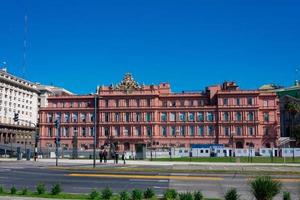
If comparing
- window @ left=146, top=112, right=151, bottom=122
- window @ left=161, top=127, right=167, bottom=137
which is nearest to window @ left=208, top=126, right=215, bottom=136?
window @ left=161, top=127, right=167, bottom=137

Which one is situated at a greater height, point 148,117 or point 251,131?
point 148,117

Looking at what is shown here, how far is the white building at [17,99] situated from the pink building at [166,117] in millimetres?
20985

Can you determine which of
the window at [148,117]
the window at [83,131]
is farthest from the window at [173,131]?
the window at [83,131]

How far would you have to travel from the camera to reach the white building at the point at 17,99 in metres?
147

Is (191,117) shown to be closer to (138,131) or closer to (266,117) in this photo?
(138,131)

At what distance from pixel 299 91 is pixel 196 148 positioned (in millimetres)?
83538

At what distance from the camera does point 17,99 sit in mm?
158250

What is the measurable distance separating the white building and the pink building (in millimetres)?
20985

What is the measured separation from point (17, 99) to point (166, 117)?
218 ft

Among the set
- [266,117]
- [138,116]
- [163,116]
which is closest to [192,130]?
[163,116]

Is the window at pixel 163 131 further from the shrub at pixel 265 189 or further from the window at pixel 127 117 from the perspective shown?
the shrub at pixel 265 189

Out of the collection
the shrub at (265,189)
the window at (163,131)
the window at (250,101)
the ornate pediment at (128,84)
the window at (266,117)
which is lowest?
the shrub at (265,189)

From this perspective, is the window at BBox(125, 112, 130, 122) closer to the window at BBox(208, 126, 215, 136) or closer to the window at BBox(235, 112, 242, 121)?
the window at BBox(208, 126, 215, 136)

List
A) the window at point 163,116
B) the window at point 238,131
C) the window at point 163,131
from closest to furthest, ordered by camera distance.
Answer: the window at point 238,131 → the window at point 163,131 → the window at point 163,116
